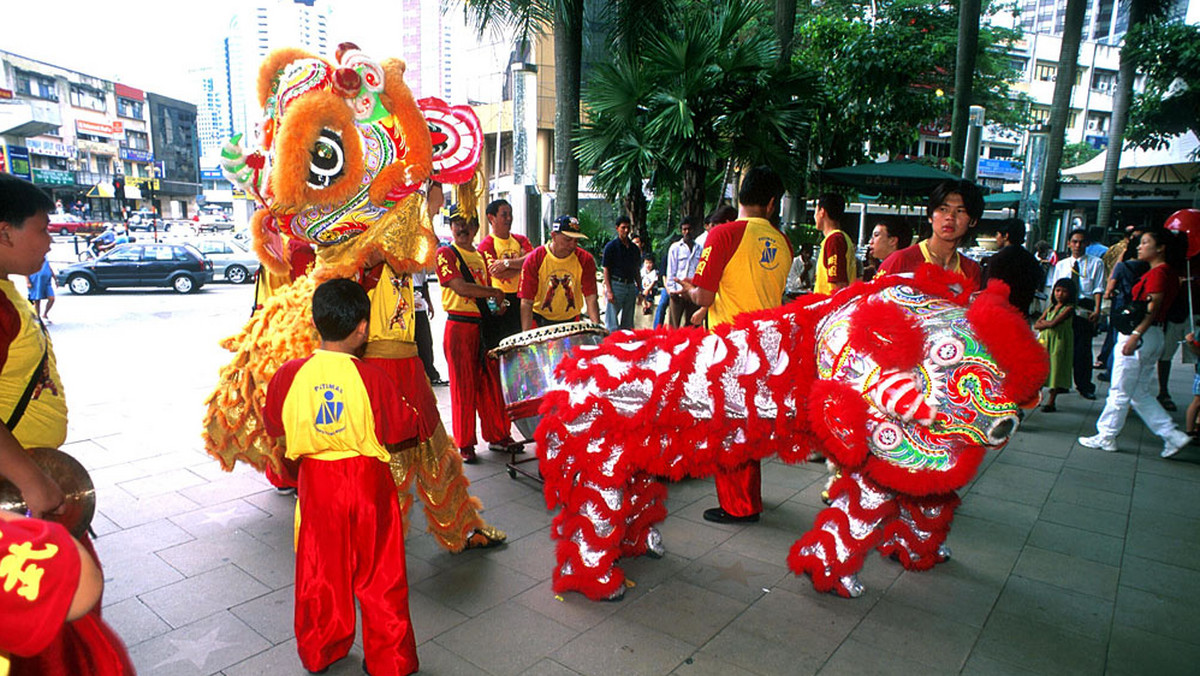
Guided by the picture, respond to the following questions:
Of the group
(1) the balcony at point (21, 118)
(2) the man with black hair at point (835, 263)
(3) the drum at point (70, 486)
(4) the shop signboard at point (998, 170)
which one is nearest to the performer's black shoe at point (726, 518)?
(2) the man with black hair at point (835, 263)

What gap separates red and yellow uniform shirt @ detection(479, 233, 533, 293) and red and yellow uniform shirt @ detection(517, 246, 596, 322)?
430 mm

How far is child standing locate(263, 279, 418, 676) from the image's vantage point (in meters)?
2.35

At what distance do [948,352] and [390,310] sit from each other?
2.42 m

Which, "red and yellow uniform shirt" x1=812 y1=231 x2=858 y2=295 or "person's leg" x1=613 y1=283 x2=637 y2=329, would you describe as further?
"person's leg" x1=613 y1=283 x2=637 y2=329

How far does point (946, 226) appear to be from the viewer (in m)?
3.70

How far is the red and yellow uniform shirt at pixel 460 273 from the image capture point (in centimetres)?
458

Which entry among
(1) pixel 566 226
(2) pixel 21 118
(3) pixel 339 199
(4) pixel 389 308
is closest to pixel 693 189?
(1) pixel 566 226

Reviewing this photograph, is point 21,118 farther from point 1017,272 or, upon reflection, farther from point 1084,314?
point 1084,314

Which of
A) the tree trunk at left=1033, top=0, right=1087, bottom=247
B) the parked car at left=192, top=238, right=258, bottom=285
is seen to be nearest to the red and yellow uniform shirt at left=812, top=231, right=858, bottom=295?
the tree trunk at left=1033, top=0, right=1087, bottom=247

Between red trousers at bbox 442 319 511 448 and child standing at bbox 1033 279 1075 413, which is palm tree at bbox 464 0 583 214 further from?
child standing at bbox 1033 279 1075 413

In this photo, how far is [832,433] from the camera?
2754 millimetres

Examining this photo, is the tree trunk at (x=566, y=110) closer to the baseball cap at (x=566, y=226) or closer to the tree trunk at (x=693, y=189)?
the tree trunk at (x=693, y=189)

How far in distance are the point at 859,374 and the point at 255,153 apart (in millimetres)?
2957

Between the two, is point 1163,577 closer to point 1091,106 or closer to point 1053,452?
point 1053,452
